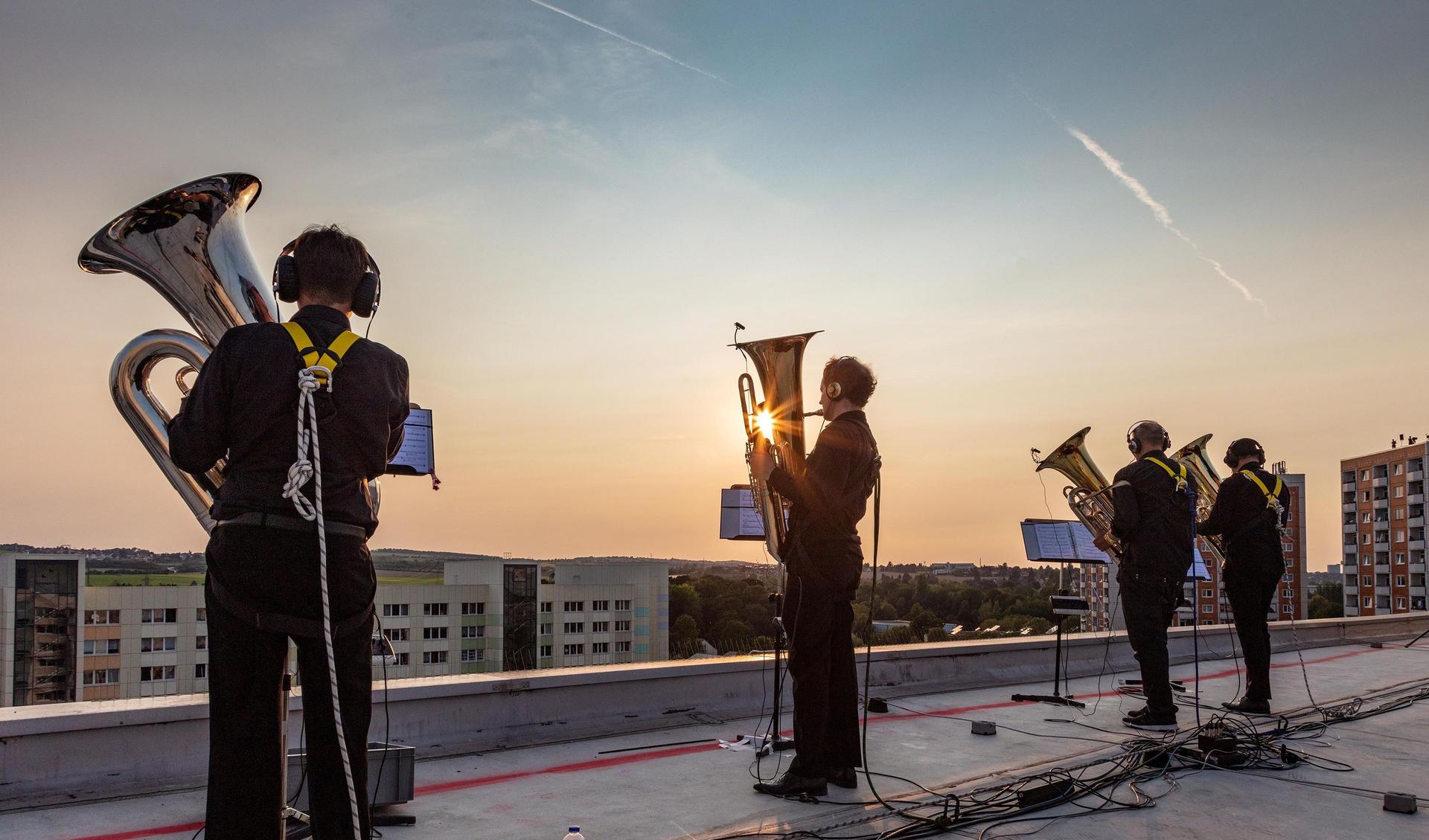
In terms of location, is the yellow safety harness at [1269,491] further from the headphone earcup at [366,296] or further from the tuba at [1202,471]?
the headphone earcup at [366,296]

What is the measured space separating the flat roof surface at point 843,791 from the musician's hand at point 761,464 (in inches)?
61.0

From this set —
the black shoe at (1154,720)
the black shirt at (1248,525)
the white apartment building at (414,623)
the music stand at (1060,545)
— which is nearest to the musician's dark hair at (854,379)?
the black shoe at (1154,720)

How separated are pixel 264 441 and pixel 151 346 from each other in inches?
44.2

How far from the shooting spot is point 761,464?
15.8 feet

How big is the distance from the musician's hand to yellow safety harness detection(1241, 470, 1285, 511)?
16.2 feet

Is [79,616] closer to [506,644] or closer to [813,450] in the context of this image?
[506,644]

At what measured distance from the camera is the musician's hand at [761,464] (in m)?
4.76

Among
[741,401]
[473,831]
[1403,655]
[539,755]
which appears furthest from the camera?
[1403,655]

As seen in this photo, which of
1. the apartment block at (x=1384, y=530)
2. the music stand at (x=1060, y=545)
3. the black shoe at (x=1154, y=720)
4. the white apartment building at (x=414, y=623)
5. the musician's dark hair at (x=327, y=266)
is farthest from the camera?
the apartment block at (x=1384, y=530)

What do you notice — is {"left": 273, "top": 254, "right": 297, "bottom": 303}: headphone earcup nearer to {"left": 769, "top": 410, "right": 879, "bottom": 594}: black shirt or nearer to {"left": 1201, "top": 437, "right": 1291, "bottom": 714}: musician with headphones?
{"left": 769, "top": 410, "right": 879, "bottom": 594}: black shirt

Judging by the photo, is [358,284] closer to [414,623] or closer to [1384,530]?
[414,623]

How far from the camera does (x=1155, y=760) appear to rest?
213 inches

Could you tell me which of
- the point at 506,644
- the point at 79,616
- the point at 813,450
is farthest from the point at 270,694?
the point at 506,644

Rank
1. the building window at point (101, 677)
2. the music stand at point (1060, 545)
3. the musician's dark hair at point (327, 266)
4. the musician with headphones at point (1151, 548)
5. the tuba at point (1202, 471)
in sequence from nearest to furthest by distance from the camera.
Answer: the musician's dark hair at point (327, 266), the musician with headphones at point (1151, 548), the music stand at point (1060, 545), the tuba at point (1202, 471), the building window at point (101, 677)
